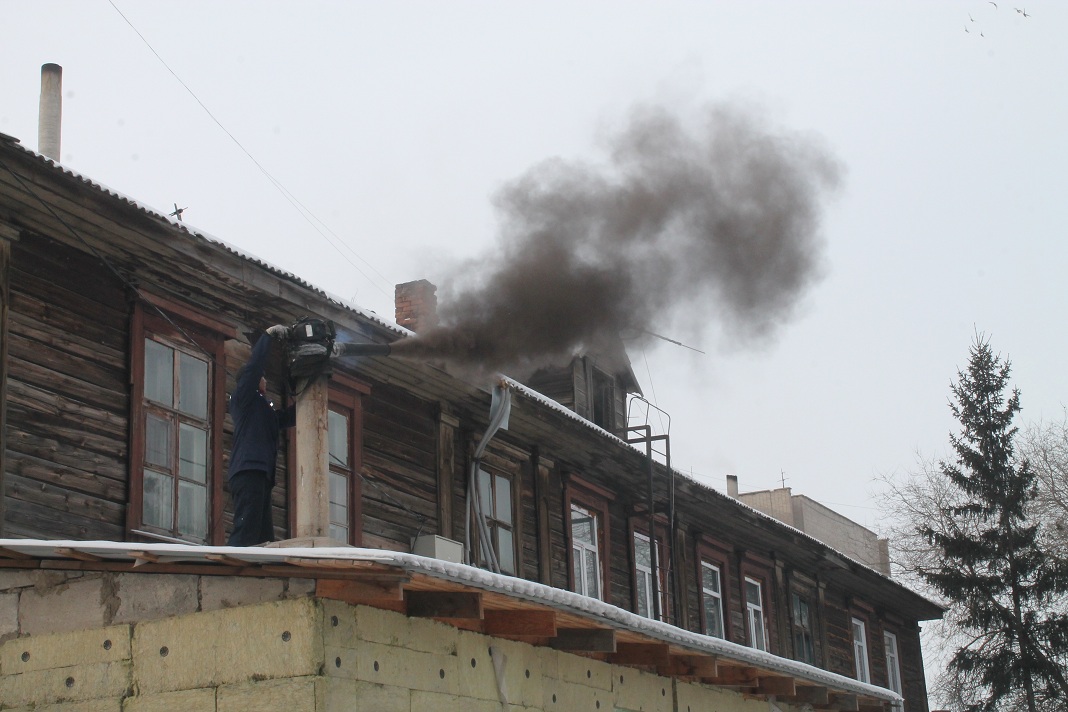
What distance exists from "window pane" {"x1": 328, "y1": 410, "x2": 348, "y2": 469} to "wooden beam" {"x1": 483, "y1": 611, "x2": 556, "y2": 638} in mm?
5268

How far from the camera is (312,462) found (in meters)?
9.52

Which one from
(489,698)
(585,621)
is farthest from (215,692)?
(585,621)

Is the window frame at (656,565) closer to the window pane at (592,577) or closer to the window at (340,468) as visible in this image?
the window pane at (592,577)

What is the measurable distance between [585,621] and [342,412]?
5582 millimetres

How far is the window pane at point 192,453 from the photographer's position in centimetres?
1233

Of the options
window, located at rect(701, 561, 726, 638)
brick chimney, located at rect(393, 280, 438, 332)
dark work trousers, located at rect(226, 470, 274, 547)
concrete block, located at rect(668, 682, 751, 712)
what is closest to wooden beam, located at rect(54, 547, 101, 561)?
dark work trousers, located at rect(226, 470, 274, 547)

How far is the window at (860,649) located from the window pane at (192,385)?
18657 millimetres

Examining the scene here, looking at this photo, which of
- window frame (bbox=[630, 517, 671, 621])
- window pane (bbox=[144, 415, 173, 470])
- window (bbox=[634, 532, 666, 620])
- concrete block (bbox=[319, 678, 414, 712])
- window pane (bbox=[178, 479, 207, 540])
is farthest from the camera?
window (bbox=[634, 532, 666, 620])

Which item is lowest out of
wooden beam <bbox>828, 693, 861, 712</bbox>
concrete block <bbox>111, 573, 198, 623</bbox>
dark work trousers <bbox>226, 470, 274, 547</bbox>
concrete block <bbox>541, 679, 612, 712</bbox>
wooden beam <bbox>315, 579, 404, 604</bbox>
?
concrete block <bbox>541, 679, 612, 712</bbox>

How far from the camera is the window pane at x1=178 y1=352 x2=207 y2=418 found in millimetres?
12523

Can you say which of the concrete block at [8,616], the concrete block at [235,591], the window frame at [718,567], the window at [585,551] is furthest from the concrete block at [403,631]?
the window frame at [718,567]

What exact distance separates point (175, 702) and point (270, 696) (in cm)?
70

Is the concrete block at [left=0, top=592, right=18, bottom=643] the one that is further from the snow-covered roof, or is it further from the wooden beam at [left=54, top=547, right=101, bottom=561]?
the wooden beam at [left=54, top=547, right=101, bottom=561]

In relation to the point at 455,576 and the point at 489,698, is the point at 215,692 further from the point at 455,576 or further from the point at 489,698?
the point at 489,698
